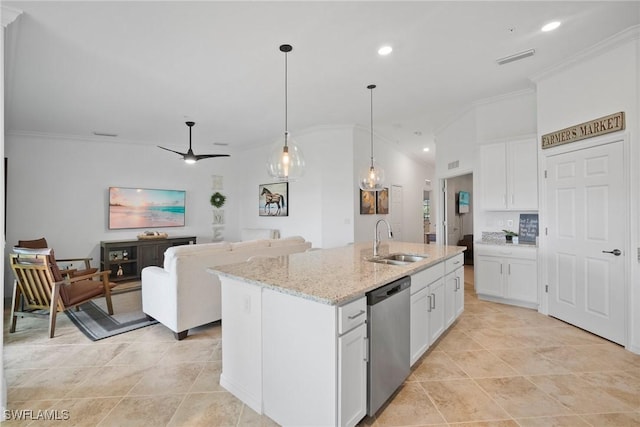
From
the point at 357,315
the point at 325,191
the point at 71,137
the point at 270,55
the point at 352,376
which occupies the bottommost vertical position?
the point at 352,376

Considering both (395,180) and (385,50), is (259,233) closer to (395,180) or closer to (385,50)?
(395,180)

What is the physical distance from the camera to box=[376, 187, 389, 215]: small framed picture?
6316 millimetres

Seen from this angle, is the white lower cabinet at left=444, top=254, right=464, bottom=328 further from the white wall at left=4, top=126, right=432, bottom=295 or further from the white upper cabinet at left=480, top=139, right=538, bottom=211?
the white wall at left=4, top=126, right=432, bottom=295

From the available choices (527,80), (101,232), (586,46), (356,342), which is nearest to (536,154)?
(527,80)

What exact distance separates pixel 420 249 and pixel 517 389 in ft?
4.86

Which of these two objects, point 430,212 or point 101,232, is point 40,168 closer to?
point 101,232

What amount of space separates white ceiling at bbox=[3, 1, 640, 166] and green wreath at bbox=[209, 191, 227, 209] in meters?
2.52

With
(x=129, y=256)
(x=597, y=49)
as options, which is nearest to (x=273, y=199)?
(x=129, y=256)

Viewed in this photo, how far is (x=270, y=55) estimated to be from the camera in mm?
3012

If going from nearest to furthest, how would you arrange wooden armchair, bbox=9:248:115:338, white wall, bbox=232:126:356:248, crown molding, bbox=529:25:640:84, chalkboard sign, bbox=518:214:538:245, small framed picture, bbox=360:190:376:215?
crown molding, bbox=529:25:640:84 → wooden armchair, bbox=9:248:115:338 → chalkboard sign, bbox=518:214:538:245 → white wall, bbox=232:126:356:248 → small framed picture, bbox=360:190:376:215

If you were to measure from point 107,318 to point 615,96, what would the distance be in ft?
20.3

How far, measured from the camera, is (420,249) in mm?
3309

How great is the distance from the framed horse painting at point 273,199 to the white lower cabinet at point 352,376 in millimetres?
4837

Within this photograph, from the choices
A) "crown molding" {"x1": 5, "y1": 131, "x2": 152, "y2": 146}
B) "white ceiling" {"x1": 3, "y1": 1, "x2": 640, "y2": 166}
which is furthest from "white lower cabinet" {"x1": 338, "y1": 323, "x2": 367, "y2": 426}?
"crown molding" {"x1": 5, "y1": 131, "x2": 152, "y2": 146}
